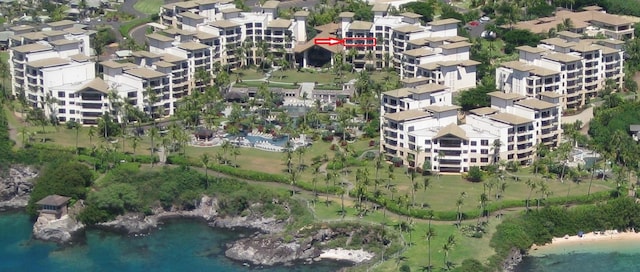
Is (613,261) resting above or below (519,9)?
below

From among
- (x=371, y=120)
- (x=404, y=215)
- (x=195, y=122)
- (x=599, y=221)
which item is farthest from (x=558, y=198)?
(x=195, y=122)

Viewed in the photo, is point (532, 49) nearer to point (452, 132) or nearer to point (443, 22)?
point (443, 22)

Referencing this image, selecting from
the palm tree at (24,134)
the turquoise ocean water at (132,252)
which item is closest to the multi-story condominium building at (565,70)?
the turquoise ocean water at (132,252)

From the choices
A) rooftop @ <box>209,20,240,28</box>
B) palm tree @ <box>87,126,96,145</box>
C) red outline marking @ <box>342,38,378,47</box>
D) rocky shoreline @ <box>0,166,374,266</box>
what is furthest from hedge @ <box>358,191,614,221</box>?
rooftop @ <box>209,20,240,28</box>

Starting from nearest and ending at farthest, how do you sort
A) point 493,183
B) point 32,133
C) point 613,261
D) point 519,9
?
1. point 613,261
2. point 493,183
3. point 32,133
4. point 519,9

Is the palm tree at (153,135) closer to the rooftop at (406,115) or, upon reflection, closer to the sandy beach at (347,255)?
the rooftop at (406,115)

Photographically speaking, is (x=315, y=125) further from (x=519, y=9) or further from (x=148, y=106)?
(x=519, y=9)
